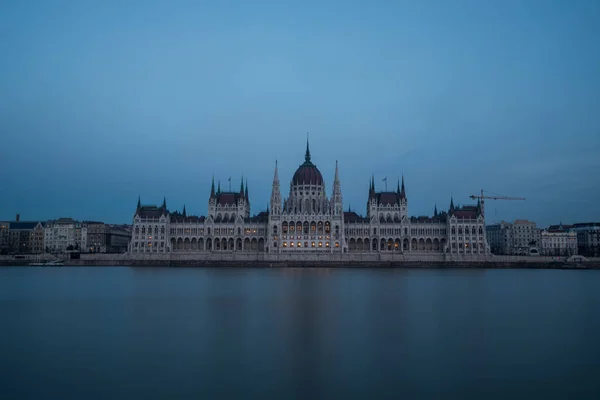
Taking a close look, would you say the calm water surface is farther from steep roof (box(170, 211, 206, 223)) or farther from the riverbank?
steep roof (box(170, 211, 206, 223))

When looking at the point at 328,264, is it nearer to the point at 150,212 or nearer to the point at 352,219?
the point at 352,219

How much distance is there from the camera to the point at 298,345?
77.0ft

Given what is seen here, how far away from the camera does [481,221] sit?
10175 cm

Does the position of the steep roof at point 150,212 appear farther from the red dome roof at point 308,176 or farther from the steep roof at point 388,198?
Answer: the steep roof at point 388,198

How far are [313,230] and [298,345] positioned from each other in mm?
78637

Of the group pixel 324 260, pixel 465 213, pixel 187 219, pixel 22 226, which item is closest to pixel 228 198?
pixel 187 219

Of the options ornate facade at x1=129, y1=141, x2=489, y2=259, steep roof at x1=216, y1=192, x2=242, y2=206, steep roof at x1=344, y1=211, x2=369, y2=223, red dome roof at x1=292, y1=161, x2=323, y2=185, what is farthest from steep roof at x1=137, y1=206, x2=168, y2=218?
steep roof at x1=344, y1=211, x2=369, y2=223

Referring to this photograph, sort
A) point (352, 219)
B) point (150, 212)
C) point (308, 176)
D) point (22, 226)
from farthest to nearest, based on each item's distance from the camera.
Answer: point (22, 226) < point (308, 176) < point (352, 219) < point (150, 212)

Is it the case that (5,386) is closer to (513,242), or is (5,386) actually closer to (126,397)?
(126,397)

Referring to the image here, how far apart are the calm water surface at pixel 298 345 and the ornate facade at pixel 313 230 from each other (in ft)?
191

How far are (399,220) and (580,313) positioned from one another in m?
71.7

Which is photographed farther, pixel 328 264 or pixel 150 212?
pixel 150 212

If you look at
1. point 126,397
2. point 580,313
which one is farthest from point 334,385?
point 580,313

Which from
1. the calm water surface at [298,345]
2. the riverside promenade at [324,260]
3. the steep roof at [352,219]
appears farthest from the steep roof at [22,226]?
the calm water surface at [298,345]
